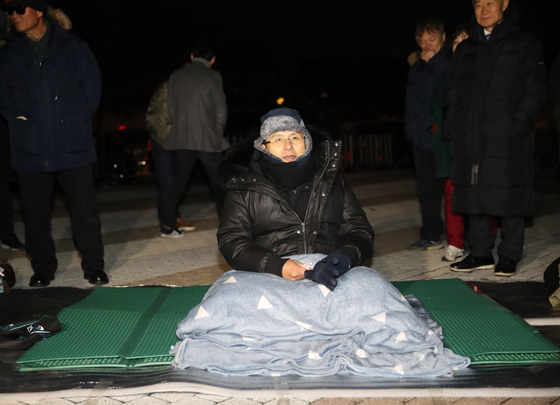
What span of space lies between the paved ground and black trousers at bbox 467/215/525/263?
19 cm

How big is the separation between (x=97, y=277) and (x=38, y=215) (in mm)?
737

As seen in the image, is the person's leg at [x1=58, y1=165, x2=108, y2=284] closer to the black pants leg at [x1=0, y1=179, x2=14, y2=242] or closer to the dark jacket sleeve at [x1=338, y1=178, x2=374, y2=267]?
the black pants leg at [x1=0, y1=179, x2=14, y2=242]

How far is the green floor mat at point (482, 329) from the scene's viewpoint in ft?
10.6

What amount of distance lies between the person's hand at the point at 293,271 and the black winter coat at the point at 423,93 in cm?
298

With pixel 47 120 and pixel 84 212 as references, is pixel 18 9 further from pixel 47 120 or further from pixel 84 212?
pixel 84 212

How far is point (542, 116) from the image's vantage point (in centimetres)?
1474

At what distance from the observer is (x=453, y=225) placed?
5.54 m

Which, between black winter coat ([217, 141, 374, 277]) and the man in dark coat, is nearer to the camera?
black winter coat ([217, 141, 374, 277])

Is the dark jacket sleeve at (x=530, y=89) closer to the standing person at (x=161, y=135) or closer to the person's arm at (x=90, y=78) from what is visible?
the person's arm at (x=90, y=78)

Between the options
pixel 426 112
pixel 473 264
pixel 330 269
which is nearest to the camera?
pixel 330 269

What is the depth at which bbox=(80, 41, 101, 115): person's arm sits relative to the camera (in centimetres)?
506

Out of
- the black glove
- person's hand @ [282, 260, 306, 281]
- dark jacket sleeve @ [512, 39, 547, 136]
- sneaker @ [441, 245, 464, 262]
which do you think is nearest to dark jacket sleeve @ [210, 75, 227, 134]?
sneaker @ [441, 245, 464, 262]

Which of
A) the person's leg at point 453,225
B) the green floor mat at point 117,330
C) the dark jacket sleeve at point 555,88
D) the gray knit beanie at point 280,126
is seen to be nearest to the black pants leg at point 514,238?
the person's leg at point 453,225

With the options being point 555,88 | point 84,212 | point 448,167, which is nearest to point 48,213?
point 84,212
